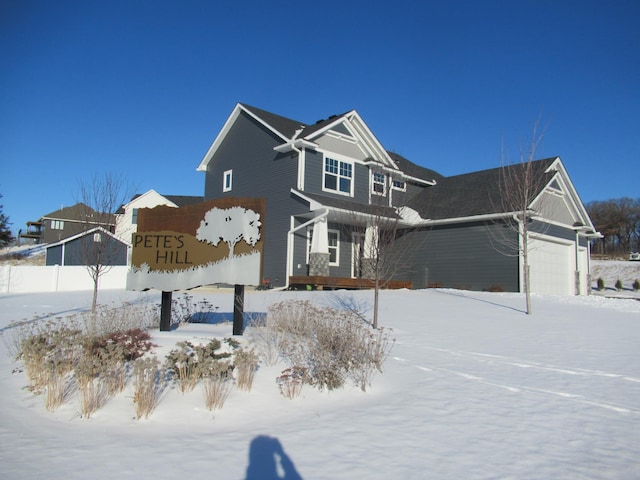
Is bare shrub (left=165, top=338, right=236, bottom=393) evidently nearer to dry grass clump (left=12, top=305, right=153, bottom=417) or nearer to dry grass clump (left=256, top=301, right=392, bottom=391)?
dry grass clump (left=12, top=305, right=153, bottom=417)

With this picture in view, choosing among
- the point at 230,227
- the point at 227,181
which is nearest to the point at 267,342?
the point at 230,227

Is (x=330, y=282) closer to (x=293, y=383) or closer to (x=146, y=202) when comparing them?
(x=293, y=383)

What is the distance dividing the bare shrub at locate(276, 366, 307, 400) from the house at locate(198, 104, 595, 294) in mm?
11663

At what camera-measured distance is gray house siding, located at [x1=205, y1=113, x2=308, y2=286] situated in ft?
68.6

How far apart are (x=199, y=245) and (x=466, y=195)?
1622 centimetres

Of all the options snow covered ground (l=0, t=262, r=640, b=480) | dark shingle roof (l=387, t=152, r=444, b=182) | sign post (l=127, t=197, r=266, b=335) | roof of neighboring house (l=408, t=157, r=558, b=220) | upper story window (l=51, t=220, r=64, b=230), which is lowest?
snow covered ground (l=0, t=262, r=640, b=480)

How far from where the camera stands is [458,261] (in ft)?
67.7

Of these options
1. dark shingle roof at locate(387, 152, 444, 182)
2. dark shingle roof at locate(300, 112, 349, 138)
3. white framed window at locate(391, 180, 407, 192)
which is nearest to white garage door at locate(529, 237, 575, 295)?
white framed window at locate(391, 180, 407, 192)

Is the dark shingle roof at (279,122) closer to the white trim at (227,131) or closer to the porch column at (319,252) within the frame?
the white trim at (227,131)

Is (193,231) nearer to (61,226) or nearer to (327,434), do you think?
(327,434)

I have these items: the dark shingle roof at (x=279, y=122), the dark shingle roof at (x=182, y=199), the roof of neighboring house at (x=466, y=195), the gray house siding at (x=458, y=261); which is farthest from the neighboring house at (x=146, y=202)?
the gray house siding at (x=458, y=261)

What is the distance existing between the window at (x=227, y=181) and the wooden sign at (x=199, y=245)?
14.7m

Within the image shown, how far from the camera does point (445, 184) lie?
2519 cm

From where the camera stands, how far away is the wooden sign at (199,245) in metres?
8.63
